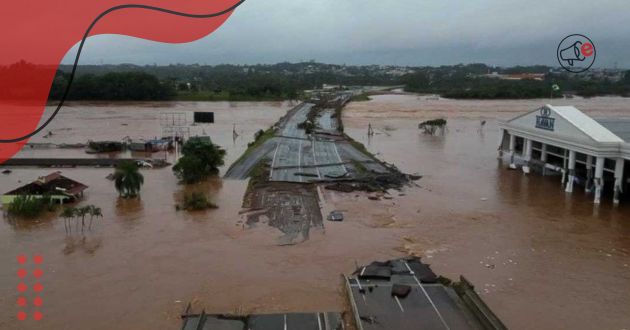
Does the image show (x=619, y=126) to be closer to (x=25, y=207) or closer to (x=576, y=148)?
(x=576, y=148)

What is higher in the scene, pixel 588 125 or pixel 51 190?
pixel 588 125

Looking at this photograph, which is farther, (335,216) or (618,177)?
Answer: (618,177)

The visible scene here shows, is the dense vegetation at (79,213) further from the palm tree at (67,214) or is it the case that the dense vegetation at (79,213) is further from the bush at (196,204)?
the bush at (196,204)

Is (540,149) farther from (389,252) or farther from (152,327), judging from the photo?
(152,327)

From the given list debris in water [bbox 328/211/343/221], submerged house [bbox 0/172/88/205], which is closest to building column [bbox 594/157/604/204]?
debris in water [bbox 328/211/343/221]

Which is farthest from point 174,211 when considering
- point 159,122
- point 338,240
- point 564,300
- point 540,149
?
point 159,122

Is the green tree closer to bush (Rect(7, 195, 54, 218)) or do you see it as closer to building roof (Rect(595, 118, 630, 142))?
bush (Rect(7, 195, 54, 218))

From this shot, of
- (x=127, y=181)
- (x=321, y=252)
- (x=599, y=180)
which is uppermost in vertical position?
(x=599, y=180)

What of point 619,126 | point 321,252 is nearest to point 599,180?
point 619,126
